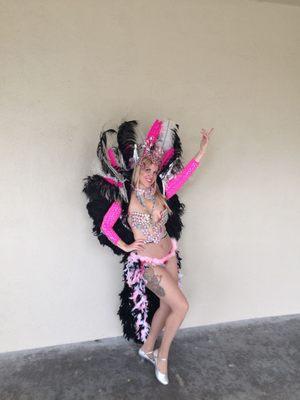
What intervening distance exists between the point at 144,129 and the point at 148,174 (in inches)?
21.7

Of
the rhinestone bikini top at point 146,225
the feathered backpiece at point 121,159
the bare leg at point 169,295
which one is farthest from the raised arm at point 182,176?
the bare leg at point 169,295

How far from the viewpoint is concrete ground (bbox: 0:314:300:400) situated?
2.30m

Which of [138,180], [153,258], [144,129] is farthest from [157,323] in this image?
[144,129]

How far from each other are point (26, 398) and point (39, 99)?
6.91 feet

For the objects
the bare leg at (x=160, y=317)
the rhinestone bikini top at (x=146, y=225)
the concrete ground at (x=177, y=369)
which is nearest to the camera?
the concrete ground at (x=177, y=369)

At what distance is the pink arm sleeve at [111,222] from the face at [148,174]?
25 cm

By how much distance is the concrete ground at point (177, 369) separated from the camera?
230 cm

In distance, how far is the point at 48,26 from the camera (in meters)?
2.51

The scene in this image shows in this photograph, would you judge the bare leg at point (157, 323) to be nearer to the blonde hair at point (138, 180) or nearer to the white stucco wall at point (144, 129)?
the white stucco wall at point (144, 129)

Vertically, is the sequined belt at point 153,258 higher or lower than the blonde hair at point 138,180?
lower

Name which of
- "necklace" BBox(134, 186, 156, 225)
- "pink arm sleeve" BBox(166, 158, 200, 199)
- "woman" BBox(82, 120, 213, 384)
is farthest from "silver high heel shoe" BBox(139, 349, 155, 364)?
"pink arm sleeve" BBox(166, 158, 200, 199)

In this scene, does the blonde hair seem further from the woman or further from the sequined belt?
the sequined belt

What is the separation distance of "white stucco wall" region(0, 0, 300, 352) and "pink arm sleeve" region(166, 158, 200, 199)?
35 cm

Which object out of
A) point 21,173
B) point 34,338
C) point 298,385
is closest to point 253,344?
point 298,385
